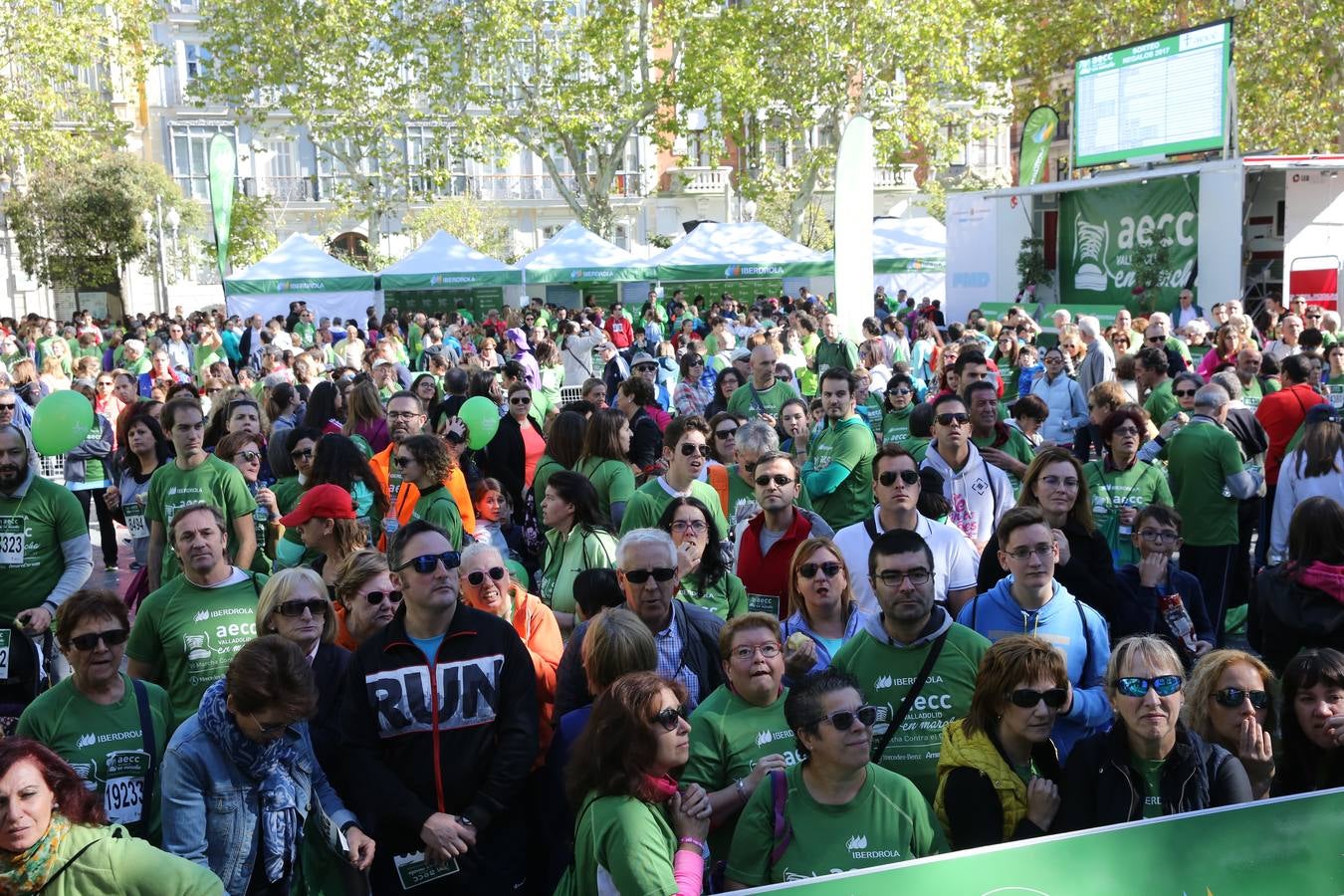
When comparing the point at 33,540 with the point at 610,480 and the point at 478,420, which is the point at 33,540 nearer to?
the point at 610,480

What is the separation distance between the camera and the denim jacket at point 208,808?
3.68m

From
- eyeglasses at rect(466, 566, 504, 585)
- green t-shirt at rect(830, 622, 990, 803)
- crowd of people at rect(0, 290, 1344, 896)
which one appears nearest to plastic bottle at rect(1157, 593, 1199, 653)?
crowd of people at rect(0, 290, 1344, 896)

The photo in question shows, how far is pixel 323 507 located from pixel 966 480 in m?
2.98

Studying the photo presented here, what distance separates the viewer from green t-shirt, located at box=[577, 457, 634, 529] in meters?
7.09

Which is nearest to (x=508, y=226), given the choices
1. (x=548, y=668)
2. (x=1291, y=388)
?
(x=1291, y=388)

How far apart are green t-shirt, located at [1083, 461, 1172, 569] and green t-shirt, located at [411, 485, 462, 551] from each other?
316 centimetres

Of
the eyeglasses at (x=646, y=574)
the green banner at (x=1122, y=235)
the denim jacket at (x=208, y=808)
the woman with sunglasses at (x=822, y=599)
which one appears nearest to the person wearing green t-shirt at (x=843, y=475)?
the woman with sunglasses at (x=822, y=599)

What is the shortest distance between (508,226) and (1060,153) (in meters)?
22.2

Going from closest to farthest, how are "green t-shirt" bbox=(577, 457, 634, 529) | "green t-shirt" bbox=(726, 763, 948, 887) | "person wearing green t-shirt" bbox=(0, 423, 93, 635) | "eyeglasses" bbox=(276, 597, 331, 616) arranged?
1. "green t-shirt" bbox=(726, 763, 948, 887)
2. "eyeglasses" bbox=(276, 597, 331, 616)
3. "person wearing green t-shirt" bbox=(0, 423, 93, 635)
4. "green t-shirt" bbox=(577, 457, 634, 529)

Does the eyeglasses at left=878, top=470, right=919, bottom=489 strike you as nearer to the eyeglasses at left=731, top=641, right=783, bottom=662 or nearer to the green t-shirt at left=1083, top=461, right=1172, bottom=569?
the eyeglasses at left=731, top=641, right=783, bottom=662

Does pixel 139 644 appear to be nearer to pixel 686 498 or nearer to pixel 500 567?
pixel 500 567

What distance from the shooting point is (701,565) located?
5523 mm

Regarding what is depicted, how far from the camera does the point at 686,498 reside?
5652mm

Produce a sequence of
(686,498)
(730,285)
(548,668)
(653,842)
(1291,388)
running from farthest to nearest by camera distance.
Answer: (730,285), (1291,388), (686,498), (548,668), (653,842)
